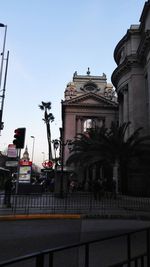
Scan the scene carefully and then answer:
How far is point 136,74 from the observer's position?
36.4 meters

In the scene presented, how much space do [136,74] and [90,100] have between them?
25046 millimetres

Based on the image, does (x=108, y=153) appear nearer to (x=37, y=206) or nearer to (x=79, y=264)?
(x=37, y=206)

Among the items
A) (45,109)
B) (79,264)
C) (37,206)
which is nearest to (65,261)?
(79,264)

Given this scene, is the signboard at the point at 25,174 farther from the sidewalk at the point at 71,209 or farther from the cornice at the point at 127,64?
the cornice at the point at 127,64

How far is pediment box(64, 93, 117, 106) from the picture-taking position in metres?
60.2

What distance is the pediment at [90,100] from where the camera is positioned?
6016 cm

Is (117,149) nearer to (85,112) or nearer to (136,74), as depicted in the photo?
(136,74)

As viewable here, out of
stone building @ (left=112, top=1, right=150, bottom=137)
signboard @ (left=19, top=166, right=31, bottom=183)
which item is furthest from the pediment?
signboard @ (left=19, top=166, right=31, bottom=183)

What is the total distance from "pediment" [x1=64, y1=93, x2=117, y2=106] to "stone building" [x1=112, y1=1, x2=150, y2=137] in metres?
19.1

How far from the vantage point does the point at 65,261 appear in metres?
5.71

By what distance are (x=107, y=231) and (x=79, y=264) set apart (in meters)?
4.22

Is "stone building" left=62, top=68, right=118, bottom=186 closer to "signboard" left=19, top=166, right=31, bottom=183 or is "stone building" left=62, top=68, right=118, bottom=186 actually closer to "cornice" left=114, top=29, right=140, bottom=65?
"cornice" left=114, top=29, right=140, bottom=65

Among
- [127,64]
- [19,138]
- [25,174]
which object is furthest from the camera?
[127,64]

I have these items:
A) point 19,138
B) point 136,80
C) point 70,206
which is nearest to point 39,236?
point 19,138
